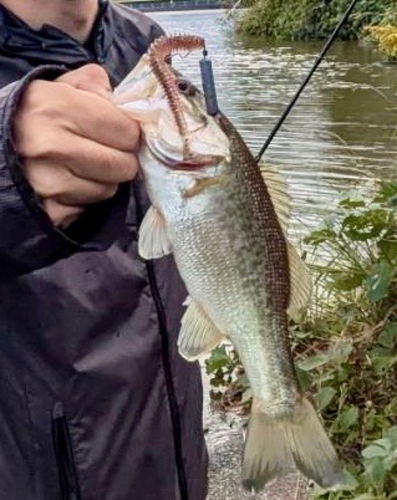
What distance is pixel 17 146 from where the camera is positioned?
53.6 inches

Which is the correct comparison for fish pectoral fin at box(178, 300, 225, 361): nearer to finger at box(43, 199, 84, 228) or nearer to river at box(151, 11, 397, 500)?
finger at box(43, 199, 84, 228)

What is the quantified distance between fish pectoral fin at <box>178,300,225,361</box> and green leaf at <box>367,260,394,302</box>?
2.01 metres

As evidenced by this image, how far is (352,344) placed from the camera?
156 inches

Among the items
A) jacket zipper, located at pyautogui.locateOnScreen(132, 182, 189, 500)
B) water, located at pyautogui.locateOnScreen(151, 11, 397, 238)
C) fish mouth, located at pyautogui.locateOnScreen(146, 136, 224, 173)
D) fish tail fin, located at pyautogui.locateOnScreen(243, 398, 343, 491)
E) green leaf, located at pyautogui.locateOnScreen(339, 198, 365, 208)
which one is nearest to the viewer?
fish mouth, located at pyautogui.locateOnScreen(146, 136, 224, 173)

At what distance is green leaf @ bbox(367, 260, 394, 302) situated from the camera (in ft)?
11.7

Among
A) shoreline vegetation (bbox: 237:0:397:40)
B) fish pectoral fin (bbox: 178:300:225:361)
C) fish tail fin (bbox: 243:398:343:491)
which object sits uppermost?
fish pectoral fin (bbox: 178:300:225:361)

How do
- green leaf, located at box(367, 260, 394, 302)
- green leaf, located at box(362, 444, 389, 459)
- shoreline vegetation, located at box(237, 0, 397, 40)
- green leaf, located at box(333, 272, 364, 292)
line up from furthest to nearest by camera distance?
shoreline vegetation, located at box(237, 0, 397, 40) < green leaf, located at box(333, 272, 364, 292) < green leaf, located at box(367, 260, 394, 302) < green leaf, located at box(362, 444, 389, 459)

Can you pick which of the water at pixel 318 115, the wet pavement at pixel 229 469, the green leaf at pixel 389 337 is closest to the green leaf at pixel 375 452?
the wet pavement at pixel 229 469

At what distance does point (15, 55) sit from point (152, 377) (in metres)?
0.65

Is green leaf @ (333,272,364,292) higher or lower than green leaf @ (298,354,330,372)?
lower

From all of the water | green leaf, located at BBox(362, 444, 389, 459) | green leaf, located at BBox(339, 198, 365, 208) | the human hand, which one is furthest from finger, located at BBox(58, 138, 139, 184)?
the water

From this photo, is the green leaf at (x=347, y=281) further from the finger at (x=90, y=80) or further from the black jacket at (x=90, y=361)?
the finger at (x=90, y=80)

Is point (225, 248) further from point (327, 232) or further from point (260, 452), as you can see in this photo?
point (327, 232)

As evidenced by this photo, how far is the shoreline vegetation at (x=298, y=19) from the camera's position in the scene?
76.4ft
